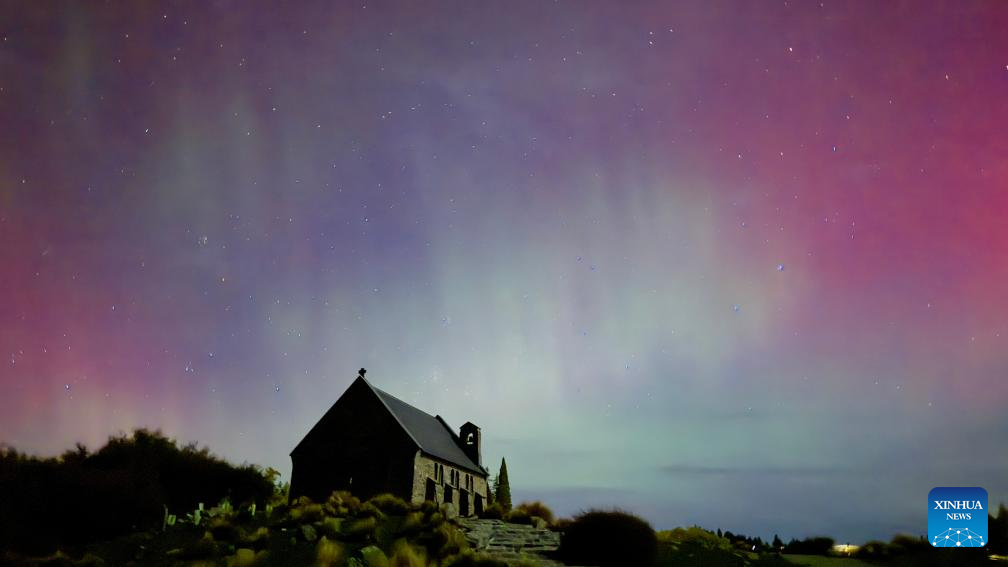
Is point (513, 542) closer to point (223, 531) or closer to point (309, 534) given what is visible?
point (309, 534)

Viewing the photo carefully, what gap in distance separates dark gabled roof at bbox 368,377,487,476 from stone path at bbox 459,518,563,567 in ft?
39.2

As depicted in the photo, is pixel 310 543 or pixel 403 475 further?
pixel 403 475

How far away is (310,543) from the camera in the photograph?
19.8 metres

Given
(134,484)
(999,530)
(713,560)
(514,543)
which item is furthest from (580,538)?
(134,484)

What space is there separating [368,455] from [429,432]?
363 inches

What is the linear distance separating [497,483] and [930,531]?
51.9 metres

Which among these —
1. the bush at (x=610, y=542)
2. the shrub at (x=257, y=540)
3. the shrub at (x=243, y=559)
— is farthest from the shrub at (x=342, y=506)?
the bush at (x=610, y=542)

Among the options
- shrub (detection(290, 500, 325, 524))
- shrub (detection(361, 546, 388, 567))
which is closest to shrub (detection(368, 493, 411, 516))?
shrub (detection(290, 500, 325, 524))

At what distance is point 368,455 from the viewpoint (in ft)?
132

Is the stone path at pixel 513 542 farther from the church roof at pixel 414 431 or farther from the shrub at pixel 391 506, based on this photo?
the church roof at pixel 414 431

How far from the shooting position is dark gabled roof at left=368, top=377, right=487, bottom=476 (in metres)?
42.1

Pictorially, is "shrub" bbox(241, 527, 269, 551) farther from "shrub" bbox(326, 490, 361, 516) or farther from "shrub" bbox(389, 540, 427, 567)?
"shrub" bbox(326, 490, 361, 516)

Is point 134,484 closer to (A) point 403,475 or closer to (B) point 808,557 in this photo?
(A) point 403,475

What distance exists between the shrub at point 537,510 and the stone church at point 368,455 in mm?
6167
